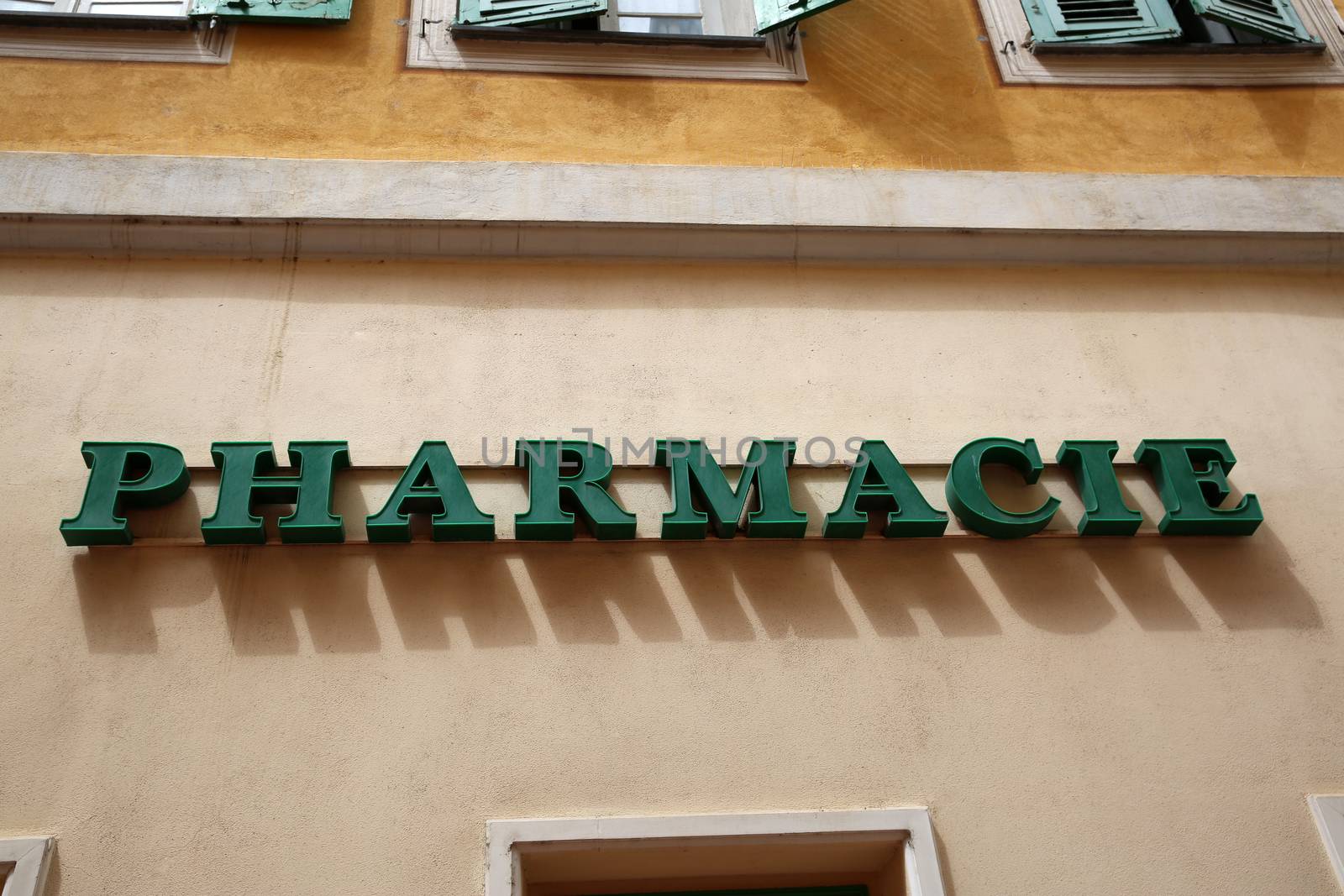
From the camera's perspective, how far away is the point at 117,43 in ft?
21.1

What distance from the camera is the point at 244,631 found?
4.70m

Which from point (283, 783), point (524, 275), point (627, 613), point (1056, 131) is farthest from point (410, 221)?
point (1056, 131)

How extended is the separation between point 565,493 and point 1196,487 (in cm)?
290

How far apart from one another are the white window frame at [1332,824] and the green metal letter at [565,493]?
9.76ft

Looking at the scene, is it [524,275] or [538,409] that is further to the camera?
[524,275]

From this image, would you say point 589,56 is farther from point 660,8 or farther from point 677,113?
point 660,8

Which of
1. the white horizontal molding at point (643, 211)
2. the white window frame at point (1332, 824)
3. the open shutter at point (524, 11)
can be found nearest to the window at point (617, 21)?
the open shutter at point (524, 11)

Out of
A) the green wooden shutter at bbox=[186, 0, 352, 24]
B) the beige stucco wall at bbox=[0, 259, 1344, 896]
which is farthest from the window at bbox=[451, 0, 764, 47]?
the beige stucco wall at bbox=[0, 259, 1344, 896]

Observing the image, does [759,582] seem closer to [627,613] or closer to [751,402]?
[627,613]

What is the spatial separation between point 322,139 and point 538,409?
2.10 metres

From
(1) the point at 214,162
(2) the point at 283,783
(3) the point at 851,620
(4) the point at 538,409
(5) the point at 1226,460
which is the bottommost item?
(2) the point at 283,783

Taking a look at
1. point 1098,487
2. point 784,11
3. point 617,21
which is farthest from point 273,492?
point 784,11

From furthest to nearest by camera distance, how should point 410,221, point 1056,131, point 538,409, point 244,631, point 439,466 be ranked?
point 1056,131
point 410,221
point 538,409
point 439,466
point 244,631

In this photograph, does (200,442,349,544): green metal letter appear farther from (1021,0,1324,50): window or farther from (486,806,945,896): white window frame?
(1021,0,1324,50): window
